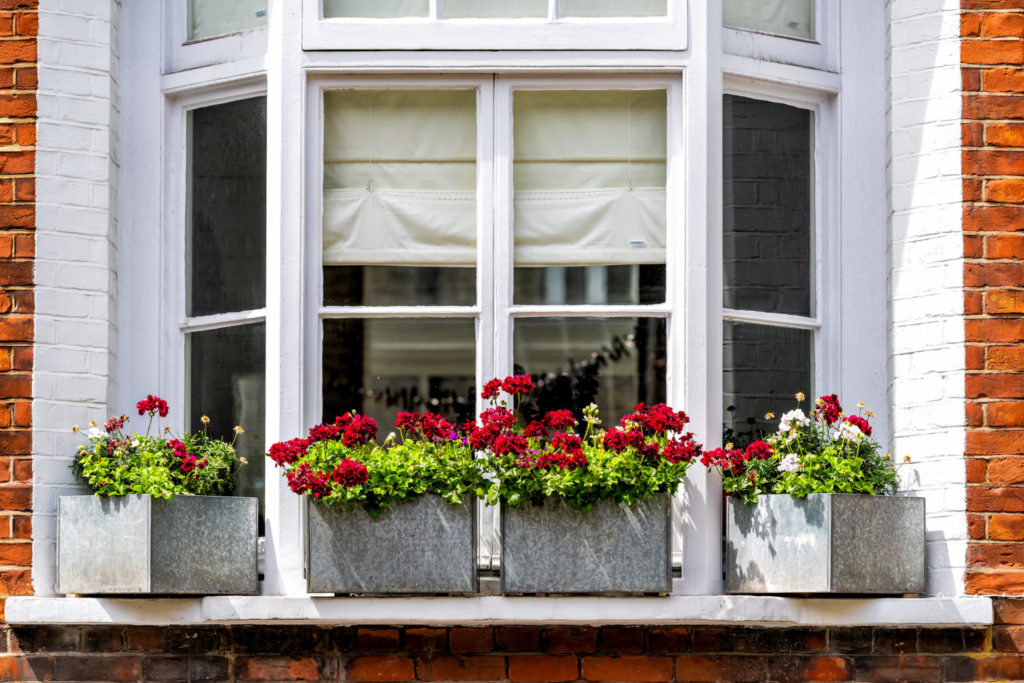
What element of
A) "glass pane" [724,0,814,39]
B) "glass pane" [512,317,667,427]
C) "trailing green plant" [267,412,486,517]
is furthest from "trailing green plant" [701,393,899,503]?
"glass pane" [724,0,814,39]

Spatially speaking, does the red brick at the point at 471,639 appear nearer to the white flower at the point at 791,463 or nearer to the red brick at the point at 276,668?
the red brick at the point at 276,668

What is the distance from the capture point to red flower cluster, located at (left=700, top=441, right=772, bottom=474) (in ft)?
14.4

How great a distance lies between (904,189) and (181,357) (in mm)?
2345

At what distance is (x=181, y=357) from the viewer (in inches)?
194

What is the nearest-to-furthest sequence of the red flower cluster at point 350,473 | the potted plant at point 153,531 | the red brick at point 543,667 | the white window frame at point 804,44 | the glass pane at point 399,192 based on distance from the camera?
the red flower cluster at point 350,473 < the potted plant at point 153,531 < the red brick at point 543,667 < the glass pane at point 399,192 < the white window frame at point 804,44

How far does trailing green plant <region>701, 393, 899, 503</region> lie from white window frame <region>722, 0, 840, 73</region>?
3.64 feet

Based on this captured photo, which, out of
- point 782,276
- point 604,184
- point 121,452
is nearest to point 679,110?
point 604,184

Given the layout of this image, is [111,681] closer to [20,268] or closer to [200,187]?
[20,268]

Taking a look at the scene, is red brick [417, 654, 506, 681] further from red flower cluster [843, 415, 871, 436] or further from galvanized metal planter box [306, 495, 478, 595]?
red flower cluster [843, 415, 871, 436]

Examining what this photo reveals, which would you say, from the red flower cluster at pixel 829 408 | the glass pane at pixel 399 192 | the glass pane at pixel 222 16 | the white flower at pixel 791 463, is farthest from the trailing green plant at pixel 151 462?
the red flower cluster at pixel 829 408

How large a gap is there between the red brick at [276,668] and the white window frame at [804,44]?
2.31m

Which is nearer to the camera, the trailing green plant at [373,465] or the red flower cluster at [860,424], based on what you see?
the trailing green plant at [373,465]

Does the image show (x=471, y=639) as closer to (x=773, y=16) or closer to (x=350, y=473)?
(x=350, y=473)

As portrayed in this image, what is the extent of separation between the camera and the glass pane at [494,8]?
4.74 m
